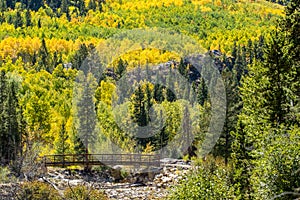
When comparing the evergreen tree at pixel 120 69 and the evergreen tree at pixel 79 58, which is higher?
the evergreen tree at pixel 79 58

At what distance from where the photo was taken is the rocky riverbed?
42219 millimetres

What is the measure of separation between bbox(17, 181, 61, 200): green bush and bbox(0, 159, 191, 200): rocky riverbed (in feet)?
39.3

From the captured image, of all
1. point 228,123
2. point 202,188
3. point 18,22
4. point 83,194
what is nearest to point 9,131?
point 228,123

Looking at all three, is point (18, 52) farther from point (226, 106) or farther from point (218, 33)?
point (226, 106)

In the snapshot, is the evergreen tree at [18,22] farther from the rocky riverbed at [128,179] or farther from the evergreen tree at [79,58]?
the rocky riverbed at [128,179]

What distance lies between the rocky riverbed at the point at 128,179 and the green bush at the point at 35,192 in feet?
39.3

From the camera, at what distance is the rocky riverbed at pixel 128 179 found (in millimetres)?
42219

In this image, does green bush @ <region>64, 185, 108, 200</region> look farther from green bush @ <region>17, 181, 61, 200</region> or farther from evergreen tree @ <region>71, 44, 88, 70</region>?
evergreen tree @ <region>71, 44, 88, 70</region>

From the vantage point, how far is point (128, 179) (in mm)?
52781

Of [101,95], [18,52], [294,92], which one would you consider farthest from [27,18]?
[294,92]

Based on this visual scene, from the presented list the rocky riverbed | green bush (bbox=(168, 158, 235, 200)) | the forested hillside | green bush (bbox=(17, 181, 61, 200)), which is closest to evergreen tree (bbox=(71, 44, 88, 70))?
the forested hillside

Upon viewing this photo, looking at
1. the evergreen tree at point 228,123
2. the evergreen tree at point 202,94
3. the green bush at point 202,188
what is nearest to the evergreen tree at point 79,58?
the evergreen tree at point 202,94

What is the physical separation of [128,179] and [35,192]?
85.5 ft

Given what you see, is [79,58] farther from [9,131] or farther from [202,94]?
[9,131]
